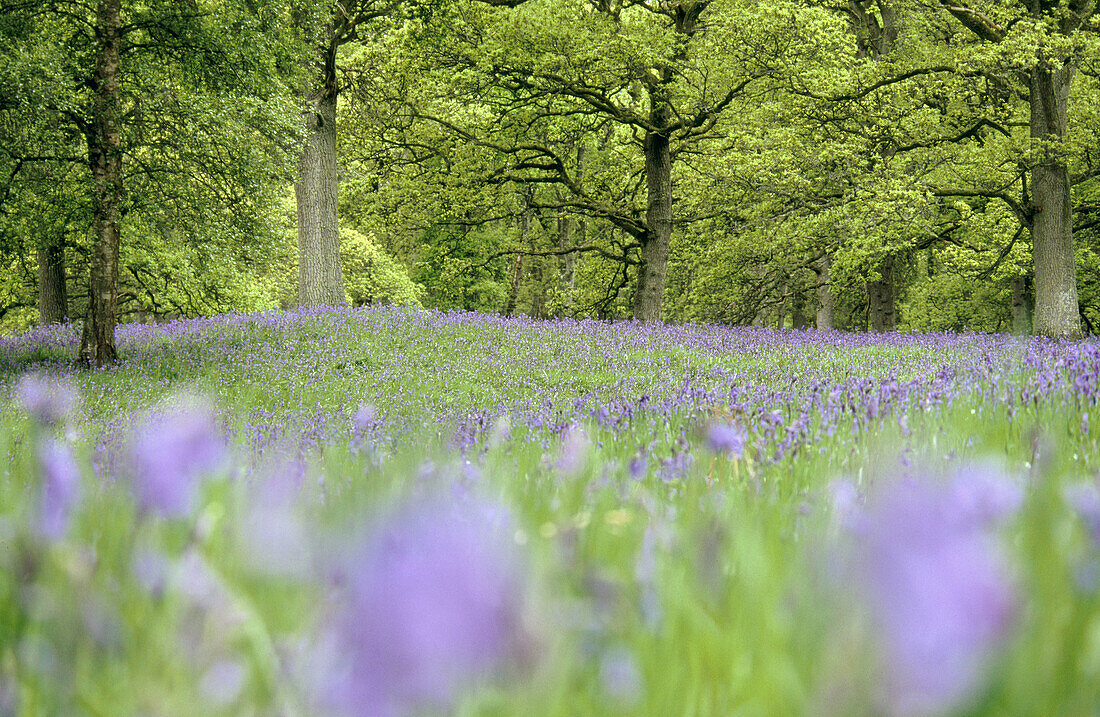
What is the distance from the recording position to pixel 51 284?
830 inches

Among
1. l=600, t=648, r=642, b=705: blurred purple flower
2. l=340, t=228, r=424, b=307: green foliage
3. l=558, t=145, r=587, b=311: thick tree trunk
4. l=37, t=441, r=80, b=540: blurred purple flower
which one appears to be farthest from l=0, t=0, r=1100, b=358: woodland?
l=600, t=648, r=642, b=705: blurred purple flower

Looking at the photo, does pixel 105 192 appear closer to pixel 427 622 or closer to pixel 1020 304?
pixel 427 622

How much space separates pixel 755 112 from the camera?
18641 millimetres

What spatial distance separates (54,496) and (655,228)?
18.2m

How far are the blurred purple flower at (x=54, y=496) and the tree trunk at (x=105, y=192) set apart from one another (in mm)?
11059

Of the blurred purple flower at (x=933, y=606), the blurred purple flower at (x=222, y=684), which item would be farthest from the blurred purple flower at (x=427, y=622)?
the blurred purple flower at (x=933, y=606)

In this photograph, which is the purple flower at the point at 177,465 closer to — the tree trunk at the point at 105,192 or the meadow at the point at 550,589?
the meadow at the point at 550,589

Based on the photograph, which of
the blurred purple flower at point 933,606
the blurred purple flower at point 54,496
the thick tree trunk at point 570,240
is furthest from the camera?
the thick tree trunk at point 570,240

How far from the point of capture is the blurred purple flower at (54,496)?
131 cm

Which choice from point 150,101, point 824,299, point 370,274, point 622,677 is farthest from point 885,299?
point 622,677

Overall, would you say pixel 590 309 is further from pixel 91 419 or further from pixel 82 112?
pixel 91 419

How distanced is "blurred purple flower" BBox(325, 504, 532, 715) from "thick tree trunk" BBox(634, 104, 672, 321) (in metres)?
18.1

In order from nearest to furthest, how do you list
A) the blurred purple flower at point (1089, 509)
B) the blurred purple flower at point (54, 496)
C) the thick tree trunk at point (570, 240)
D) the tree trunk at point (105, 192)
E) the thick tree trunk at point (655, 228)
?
the blurred purple flower at point (1089, 509), the blurred purple flower at point (54, 496), the tree trunk at point (105, 192), the thick tree trunk at point (655, 228), the thick tree trunk at point (570, 240)

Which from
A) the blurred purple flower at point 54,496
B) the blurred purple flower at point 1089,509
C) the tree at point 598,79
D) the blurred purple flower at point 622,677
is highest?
the tree at point 598,79
